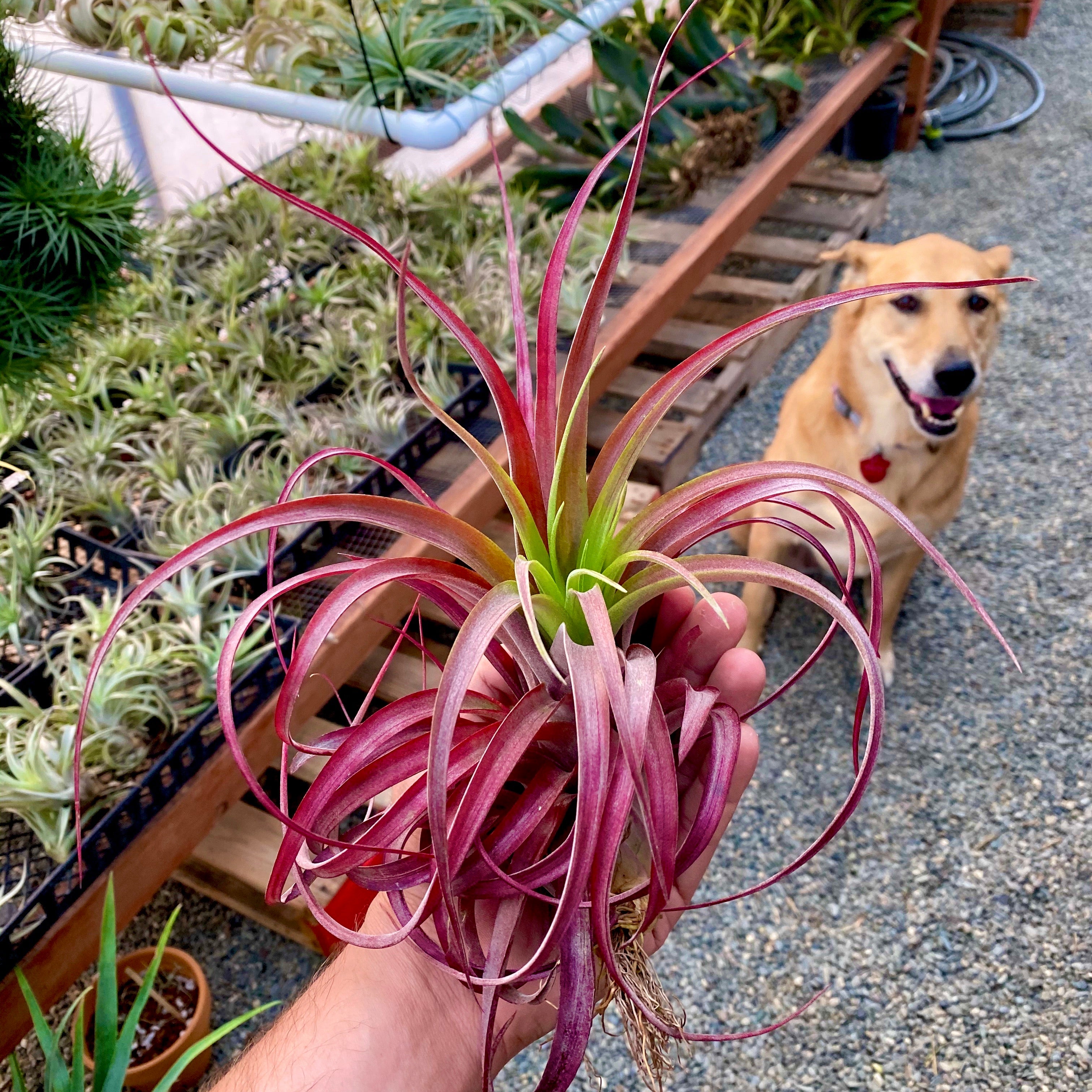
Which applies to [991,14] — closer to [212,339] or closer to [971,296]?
[971,296]

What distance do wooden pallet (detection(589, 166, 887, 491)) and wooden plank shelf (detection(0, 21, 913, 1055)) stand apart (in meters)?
0.01

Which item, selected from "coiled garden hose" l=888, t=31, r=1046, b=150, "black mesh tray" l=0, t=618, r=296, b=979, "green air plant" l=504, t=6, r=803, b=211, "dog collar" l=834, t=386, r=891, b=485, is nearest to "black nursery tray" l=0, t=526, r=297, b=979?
"black mesh tray" l=0, t=618, r=296, b=979

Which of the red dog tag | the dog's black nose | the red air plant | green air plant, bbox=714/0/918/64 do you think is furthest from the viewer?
green air plant, bbox=714/0/918/64

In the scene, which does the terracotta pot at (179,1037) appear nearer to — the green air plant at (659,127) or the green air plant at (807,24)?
the green air plant at (659,127)

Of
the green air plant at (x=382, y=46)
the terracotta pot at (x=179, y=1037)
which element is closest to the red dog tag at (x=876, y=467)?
the green air plant at (x=382, y=46)

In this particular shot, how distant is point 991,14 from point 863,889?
4719 mm

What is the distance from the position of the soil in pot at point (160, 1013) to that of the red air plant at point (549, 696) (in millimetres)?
939

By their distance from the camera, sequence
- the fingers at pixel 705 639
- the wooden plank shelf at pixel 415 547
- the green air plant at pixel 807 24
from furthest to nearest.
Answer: the green air plant at pixel 807 24
the wooden plank shelf at pixel 415 547
the fingers at pixel 705 639

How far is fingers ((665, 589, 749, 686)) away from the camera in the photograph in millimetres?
852

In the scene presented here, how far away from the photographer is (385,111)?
5.88 feet

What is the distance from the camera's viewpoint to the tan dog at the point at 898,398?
5.14 feet

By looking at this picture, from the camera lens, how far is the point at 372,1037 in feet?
2.87

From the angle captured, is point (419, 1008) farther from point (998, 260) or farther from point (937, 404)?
point (998, 260)

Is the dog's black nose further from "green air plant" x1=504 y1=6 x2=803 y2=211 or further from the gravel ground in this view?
"green air plant" x1=504 y1=6 x2=803 y2=211
